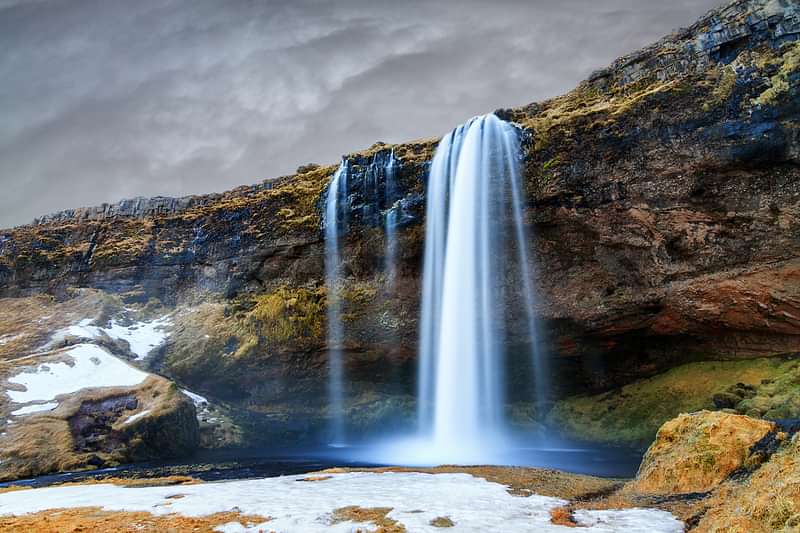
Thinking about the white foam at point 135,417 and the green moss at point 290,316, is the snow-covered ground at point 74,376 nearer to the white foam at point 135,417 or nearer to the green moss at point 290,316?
the white foam at point 135,417

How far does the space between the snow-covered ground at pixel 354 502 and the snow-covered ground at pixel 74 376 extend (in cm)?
1428

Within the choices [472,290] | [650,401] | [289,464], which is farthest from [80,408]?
[650,401]

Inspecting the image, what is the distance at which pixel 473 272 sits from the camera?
2842cm

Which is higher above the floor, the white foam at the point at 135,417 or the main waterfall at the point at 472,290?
the main waterfall at the point at 472,290

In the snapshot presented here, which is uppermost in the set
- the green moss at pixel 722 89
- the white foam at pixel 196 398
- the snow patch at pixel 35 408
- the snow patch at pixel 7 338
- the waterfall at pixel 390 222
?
the green moss at pixel 722 89

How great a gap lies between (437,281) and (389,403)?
31.4 ft

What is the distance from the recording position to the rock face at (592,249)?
22.7m

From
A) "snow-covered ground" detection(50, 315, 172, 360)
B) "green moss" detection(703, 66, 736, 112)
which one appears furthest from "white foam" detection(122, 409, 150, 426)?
"green moss" detection(703, 66, 736, 112)

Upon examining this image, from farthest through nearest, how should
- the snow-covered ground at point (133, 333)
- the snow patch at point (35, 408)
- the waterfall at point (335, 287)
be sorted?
the snow-covered ground at point (133, 333)
the waterfall at point (335, 287)
the snow patch at point (35, 408)

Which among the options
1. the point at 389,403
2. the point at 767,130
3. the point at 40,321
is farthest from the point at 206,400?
the point at 767,130

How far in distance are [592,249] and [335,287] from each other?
16.0 metres

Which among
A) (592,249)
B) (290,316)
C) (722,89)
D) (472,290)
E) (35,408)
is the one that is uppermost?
(722,89)

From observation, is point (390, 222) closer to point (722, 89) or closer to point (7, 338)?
Result: point (722, 89)

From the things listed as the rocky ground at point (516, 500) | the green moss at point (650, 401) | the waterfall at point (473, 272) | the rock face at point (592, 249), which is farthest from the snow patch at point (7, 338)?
the green moss at point (650, 401)
